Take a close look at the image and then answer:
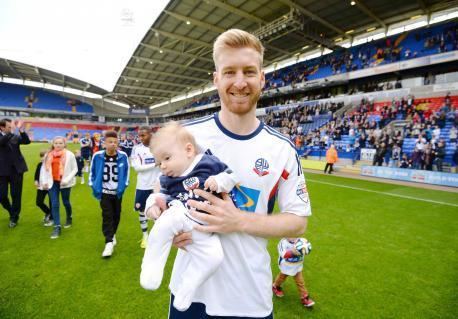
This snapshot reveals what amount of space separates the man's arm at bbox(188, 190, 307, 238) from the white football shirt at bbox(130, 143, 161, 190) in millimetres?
3911

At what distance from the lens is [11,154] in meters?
5.54

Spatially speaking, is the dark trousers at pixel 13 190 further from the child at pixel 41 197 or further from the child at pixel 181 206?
the child at pixel 181 206

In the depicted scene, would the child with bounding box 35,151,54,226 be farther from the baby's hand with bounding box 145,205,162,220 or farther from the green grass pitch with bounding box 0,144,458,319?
the baby's hand with bounding box 145,205,162,220

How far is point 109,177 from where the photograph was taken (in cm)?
466

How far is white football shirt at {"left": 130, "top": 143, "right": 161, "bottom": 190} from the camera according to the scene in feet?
16.7

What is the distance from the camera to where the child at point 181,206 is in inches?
54.5

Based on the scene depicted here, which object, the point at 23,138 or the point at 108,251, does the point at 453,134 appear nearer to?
the point at 108,251

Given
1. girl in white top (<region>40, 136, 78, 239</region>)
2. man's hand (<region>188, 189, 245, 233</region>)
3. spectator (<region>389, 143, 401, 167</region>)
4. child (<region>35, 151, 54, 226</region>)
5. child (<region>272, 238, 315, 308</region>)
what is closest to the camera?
man's hand (<region>188, 189, 245, 233</region>)

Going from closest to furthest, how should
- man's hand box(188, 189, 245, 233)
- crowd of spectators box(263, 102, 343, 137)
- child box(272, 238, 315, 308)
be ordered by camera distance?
man's hand box(188, 189, 245, 233) → child box(272, 238, 315, 308) → crowd of spectators box(263, 102, 343, 137)

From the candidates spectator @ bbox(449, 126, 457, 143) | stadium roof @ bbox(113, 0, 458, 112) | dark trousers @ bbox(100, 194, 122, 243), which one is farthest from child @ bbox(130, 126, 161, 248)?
stadium roof @ bbox(113, 0, 458, 112)

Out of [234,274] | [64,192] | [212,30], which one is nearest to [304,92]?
[212,30]

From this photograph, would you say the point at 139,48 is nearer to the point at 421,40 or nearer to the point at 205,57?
the point at 205,57

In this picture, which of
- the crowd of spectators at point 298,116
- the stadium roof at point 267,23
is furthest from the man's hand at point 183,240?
the crowd of spectators at point 298,116

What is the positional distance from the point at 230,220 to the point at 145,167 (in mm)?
4107
